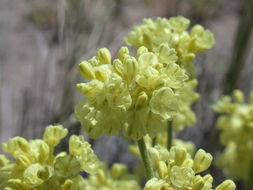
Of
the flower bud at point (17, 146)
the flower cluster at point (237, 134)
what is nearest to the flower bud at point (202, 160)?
the flower bud at point (17, 146)

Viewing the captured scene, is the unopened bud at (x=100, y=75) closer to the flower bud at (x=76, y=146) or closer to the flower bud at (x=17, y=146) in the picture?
the flower bud at (x=76, y=146)

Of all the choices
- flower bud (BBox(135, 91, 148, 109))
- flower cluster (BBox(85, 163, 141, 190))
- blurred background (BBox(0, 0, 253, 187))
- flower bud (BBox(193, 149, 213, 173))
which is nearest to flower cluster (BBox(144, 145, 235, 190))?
flower bud (BBox(193, 149, 213, 173))

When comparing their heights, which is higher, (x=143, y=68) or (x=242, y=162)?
(x=143, y=68)

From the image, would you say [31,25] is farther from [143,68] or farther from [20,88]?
[143,68]

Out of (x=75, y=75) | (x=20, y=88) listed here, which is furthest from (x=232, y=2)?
(x=75, y=75)

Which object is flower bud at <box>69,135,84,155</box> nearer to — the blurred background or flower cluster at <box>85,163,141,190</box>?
flower cluster at <box>85,163,141,190</box>
